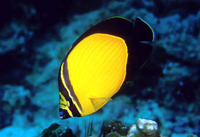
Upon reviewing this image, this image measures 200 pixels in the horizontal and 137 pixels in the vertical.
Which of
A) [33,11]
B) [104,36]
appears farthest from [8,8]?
[104,36]

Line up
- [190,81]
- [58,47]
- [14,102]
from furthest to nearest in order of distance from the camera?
[58,47]
[14,102]
[190,81]

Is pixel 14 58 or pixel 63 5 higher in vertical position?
pixel 63 5

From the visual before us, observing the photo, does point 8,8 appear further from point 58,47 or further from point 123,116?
point 123,116

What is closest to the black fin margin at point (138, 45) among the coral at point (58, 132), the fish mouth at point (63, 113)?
the fish mouth at point (63, 113)

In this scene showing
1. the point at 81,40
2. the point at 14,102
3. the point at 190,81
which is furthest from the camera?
the point at 14,102

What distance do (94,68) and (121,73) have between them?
166 mm

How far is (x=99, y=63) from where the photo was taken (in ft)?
3.28

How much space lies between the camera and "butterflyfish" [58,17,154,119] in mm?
991

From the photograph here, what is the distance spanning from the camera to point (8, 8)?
229cm

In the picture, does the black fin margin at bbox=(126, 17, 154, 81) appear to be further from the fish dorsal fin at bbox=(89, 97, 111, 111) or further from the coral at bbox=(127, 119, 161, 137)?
the coral at bbox=(127, 119, 161, 137)

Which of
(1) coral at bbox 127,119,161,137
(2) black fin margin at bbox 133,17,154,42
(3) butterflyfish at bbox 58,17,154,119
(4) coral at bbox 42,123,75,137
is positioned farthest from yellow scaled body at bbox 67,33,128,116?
(4) coral at bbox 42,123,75,137

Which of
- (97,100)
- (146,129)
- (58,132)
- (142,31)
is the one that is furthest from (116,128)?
(142,31)

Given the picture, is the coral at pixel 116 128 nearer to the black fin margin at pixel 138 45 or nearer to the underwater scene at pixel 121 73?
the underwater scene at pixel 121 73

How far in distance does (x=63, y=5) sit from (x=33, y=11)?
1.81 feet
